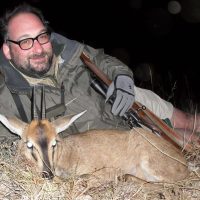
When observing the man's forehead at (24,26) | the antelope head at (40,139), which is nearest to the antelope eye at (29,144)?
the antelope head at (40,139)

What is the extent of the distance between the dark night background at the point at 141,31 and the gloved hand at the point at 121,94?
7727mm

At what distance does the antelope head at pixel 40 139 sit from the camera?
5395 mm

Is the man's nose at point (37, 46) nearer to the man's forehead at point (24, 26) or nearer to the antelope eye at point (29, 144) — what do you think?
the man's forehead at point (24, 26)

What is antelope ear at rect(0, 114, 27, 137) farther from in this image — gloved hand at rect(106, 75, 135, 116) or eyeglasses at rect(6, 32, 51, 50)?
gloved hand at rect(106, 75, 135, 116)

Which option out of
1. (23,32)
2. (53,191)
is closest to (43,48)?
(23,32)

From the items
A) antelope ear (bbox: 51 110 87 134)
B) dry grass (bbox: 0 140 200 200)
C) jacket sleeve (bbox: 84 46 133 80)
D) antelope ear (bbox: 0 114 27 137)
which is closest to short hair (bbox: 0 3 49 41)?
jacket sleeve (bbox: 84 46 133 80)

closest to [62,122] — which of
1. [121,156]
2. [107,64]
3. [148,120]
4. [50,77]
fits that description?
[121,156]

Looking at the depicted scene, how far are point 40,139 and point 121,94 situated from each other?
4.93 feet

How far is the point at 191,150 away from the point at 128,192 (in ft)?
6.00

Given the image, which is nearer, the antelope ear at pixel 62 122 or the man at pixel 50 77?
the antelope ear at pixel 62 122

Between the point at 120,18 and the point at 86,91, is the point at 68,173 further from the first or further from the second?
the point at 120,18

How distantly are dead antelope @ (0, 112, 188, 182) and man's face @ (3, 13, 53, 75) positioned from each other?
1.01 meters

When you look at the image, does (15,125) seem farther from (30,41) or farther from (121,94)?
(121,94)

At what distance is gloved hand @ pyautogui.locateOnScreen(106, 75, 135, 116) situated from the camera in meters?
6.43
